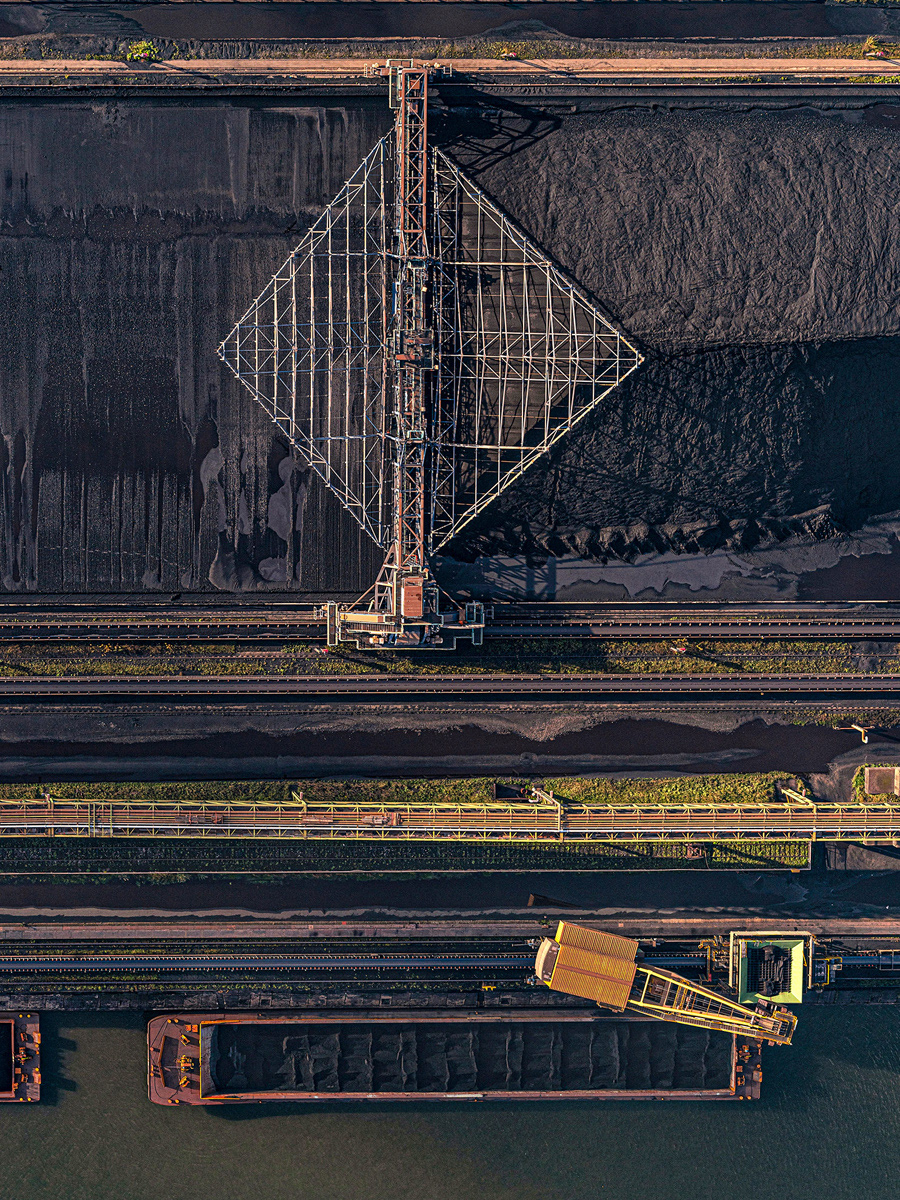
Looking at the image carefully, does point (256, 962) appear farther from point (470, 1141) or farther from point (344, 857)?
point (470, 1141)

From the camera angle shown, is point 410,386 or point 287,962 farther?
point 287,962

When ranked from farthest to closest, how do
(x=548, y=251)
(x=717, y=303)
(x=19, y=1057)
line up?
(x=19, y=1057), (x=548, y=251), (x=717, y=303)

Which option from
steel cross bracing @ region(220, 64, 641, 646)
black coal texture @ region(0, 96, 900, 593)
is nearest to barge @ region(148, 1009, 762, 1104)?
steel cross bracing @ region(220, 64, 641, 646)

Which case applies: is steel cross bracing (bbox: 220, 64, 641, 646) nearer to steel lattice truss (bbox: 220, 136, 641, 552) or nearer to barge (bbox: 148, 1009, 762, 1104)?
steel lattice truss (bbox: 220, 136, 641, 552)

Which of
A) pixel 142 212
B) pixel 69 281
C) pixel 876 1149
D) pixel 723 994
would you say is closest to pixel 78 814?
pixel 69 281

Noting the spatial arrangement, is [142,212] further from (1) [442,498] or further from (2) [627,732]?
(2) [627,732]

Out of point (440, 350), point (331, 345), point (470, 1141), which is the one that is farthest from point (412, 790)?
point (331, 345)
